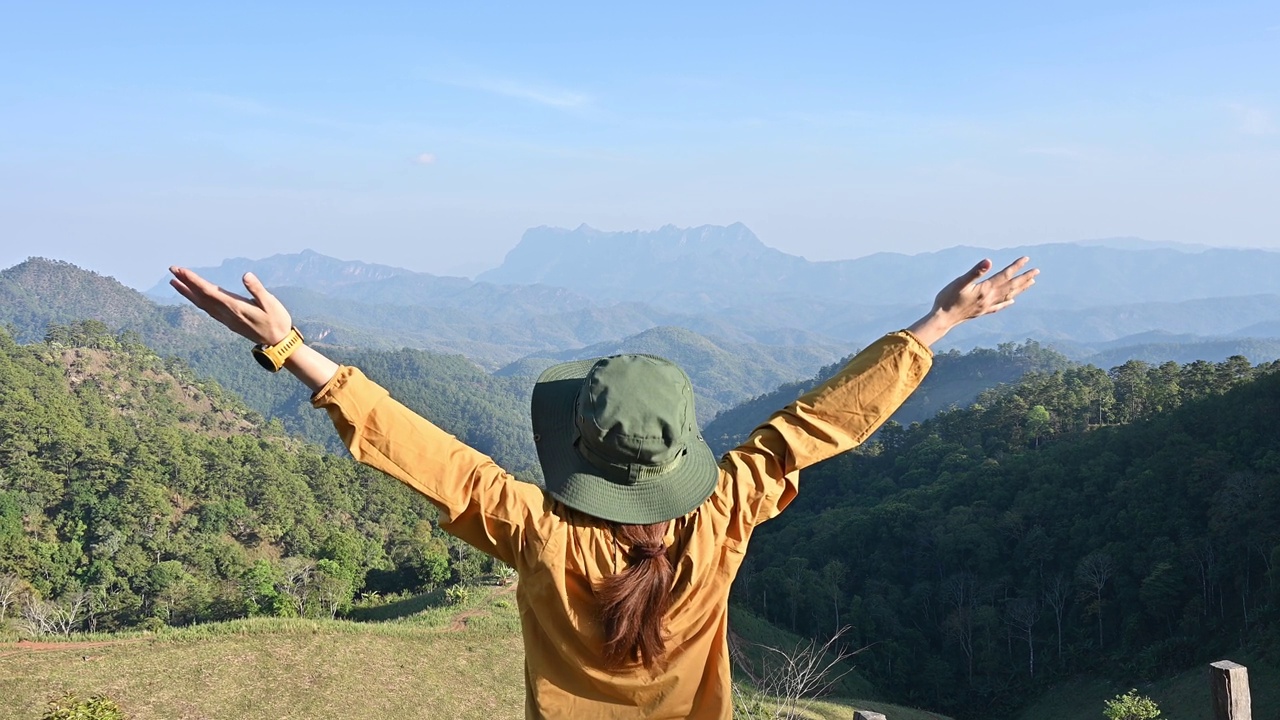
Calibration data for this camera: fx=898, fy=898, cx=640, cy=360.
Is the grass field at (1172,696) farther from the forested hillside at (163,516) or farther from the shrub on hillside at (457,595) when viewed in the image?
the forested hillside at (163,516)

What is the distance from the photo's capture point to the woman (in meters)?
Answer: 1.41

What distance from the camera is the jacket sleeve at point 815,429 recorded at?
5.41ft

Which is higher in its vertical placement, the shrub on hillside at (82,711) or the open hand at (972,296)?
the open hand at (972,296)

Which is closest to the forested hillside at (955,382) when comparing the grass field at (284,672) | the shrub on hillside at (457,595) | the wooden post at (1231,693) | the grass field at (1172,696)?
the grass field at (1172,696)

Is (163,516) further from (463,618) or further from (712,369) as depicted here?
(712,369)

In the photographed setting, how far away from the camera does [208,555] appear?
1412 inches

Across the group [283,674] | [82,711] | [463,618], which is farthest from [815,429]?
[463,618]

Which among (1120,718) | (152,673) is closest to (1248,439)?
(1120,718)

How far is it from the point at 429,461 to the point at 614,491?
31 centimetres

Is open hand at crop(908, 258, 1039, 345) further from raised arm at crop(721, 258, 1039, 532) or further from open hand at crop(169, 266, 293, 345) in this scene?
open hand at crop(169, 266, 293, 345)

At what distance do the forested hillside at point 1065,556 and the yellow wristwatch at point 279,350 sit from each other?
20834 millimetres

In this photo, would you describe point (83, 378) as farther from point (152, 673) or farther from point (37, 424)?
point (152, 673)

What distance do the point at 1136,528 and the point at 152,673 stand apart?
26.6m

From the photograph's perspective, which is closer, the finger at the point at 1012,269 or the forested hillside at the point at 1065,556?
the finger at the point at 1012,269
